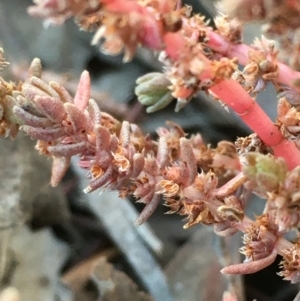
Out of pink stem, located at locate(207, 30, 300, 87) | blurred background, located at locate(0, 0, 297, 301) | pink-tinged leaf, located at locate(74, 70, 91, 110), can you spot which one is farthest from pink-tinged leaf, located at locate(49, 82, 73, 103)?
blurred background, located at locate(0, 0, 297, 301)

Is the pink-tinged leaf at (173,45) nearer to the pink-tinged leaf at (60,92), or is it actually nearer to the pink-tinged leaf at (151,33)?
the pink-tinged leaf at (151,33)

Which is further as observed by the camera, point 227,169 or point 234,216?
point 227,169

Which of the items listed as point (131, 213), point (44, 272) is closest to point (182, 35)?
point (131, 213)

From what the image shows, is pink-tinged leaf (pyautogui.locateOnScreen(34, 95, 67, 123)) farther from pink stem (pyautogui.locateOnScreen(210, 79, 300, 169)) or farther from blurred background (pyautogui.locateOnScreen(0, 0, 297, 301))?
blurred background (pyautogui.locateOnScreen(0, 0, 297, 301))

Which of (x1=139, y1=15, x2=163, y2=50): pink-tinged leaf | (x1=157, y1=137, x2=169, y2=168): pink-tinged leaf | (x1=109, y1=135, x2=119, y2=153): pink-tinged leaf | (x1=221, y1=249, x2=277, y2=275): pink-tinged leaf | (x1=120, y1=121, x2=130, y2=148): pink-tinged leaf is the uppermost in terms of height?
(x1=139, y1=15, x2=163, y2=50): pink-tinged leaf

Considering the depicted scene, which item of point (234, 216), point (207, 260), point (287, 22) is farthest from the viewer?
point (207, 260)

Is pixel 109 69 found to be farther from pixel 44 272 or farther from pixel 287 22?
pixel 287 22

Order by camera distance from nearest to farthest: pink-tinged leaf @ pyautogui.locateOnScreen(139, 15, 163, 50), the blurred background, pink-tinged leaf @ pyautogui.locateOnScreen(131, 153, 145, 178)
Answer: pink-tinged leaf @ pyautogui.locateOnScreen(139, 15, 163, 50)
pink-tinged leaf @ pyautogui.locateOnScreen(131, 153, 145, 178)
the blurred background
